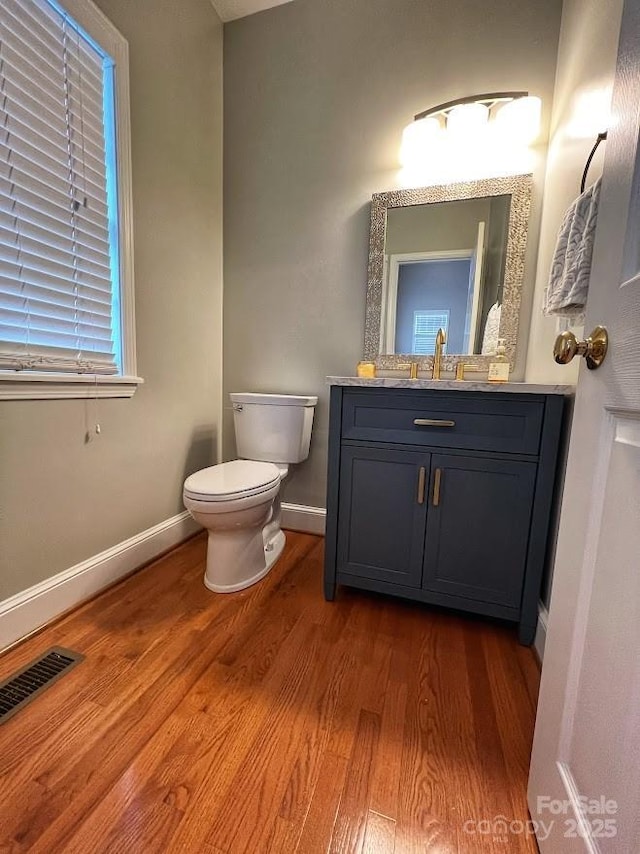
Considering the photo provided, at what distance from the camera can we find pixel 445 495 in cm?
125

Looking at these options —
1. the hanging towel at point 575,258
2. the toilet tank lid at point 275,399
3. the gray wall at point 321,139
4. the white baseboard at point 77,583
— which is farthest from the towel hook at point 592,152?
the white baseboard at point 77,583

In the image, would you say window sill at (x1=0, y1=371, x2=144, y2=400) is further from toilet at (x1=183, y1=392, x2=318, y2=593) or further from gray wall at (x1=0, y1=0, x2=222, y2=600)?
toilet at (x1=183, y1=392, x2=318, y2=593)

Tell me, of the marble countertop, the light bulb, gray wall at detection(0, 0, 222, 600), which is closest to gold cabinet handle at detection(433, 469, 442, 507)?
the marble countertop

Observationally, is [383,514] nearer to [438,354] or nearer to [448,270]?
[438,354]

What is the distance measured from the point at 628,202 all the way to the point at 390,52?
72.1 inches

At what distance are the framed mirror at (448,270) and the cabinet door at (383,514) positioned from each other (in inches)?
25.8

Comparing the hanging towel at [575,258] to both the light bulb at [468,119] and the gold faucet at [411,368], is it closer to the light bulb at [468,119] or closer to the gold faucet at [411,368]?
the gold faucet at [411,368]

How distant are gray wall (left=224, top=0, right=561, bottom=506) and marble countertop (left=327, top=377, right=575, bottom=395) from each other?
618 millimetres

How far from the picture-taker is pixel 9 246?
1082 millimetres

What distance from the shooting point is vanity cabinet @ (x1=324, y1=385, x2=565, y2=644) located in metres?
1.16

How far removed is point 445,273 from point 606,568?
4.81ft

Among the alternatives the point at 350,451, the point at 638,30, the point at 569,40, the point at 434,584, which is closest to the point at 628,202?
the point at 638,30

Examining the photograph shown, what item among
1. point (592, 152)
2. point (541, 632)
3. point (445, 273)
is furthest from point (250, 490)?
point (592, 152)

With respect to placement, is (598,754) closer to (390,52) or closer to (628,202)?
(628,202)
